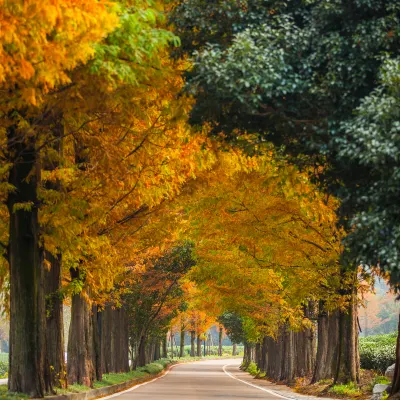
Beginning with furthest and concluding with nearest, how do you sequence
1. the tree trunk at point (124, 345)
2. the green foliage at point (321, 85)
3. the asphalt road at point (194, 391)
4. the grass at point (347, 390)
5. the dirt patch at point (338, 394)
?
the tree trunk at point (124, 345) < the asphalt road at point (194, 391) < the grass at point (347, 390) < the dirt patch at point (338, 394) < the green foliage at point (321, 85)

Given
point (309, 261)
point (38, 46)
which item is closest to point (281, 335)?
point (309, 261)

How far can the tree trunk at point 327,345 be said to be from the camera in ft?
99.7

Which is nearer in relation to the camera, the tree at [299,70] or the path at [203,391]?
the tree at [299,70]

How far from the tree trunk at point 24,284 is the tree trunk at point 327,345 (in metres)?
15.4

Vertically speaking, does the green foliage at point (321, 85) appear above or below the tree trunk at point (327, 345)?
above

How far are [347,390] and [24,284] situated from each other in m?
12.1

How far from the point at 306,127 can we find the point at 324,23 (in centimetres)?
157

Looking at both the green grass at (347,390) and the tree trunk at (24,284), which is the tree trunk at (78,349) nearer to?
the green grass at (347,390)

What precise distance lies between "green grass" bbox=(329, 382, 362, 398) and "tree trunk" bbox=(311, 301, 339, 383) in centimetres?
382

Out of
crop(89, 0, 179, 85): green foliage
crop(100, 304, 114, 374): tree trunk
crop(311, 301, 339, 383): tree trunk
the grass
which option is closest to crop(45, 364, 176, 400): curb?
crop(100, 304, 114, 374): tree trunk

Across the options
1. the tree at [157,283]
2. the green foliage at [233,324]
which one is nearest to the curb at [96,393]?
the tree at [157,283]

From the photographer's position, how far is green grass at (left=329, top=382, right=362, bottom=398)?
24.1m

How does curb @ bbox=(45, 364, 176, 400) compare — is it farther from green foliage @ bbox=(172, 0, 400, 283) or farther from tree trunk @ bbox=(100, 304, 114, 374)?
green foliage @ bbox=(172, 0, 400, 283)

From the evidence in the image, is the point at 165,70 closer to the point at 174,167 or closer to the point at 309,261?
the point at 174,167
